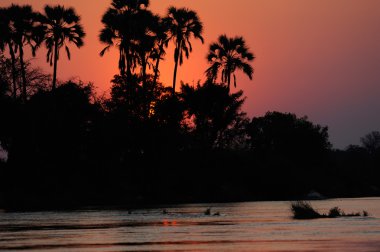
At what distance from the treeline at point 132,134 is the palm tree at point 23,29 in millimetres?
158

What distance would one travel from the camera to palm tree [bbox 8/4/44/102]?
9081cm

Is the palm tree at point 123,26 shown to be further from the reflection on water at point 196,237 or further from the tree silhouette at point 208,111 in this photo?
the reflection on water at point 196,237

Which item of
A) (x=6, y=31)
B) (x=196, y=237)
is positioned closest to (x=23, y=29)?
(x=6, y=31)

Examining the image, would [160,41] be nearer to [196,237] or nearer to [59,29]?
[59,29]

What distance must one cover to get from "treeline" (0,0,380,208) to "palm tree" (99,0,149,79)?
100 millimetres

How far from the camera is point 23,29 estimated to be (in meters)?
91.8

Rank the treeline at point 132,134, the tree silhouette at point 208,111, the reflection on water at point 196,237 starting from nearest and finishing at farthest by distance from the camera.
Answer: the reflection on water at point 196,237 → the treeline at point 132,134 → the tree silhouette at point 208,111

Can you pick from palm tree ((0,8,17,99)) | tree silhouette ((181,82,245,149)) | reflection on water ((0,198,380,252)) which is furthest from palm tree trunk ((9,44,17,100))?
reflection on water ((0,198,380,252))

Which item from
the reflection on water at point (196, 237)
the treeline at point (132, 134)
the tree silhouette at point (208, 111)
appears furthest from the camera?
the tree silhouette at point (208, 111)

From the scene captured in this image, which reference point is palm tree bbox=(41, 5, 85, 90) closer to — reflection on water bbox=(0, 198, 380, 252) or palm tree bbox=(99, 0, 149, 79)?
palm tree bbox=(99, 0, 149, 79)

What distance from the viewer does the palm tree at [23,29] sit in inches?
3575

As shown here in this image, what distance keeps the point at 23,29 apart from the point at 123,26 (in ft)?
34.2

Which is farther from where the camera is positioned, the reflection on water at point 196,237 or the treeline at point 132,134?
the treeline at point 132,134

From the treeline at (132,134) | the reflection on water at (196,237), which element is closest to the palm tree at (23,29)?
Answer: the treeline at (132,134)
